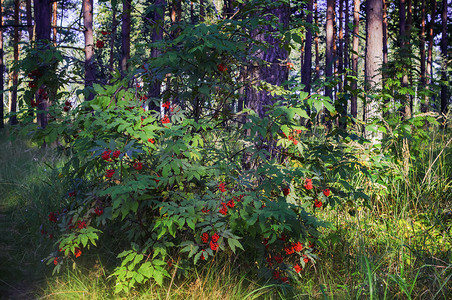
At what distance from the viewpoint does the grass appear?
8.49 ft

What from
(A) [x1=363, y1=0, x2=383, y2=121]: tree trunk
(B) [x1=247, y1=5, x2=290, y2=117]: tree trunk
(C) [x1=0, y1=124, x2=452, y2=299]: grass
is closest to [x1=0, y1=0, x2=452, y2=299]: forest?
(C) [x1=0, y1=124, x2=452, y2=299]: grass

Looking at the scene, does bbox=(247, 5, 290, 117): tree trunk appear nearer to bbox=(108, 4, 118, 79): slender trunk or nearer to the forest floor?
bbox=(108, 4, 118, 79): slender trunk

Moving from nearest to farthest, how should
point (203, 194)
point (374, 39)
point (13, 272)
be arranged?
point (203, 194) → point (13, 272) → point (374, 39)

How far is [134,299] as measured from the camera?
2.84 meters

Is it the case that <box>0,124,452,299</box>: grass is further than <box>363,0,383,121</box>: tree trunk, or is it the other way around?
<box>363,0,383,121</box>: tree trunk

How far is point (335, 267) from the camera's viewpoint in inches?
127

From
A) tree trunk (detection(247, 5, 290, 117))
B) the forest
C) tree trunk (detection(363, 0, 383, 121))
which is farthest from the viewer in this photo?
tree trunk (detection(363, 0, 383, 121))

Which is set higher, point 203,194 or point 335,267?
point 203,194

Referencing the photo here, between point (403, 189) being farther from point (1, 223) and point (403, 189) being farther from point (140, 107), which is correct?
point (1, 223)

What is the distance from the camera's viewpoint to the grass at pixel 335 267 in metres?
2.59

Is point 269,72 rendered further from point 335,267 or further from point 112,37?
point 112,37

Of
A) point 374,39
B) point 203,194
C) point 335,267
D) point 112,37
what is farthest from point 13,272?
point 374,39

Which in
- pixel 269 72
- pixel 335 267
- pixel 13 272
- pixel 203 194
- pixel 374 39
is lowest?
pixel 13 272

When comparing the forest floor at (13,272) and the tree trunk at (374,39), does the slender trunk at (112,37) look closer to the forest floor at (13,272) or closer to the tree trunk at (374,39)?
the forest floor at (13,272)
